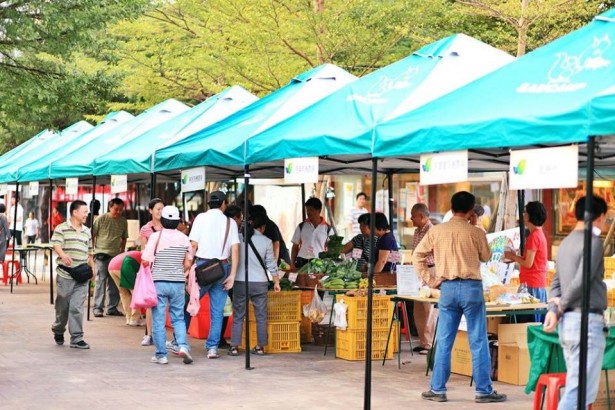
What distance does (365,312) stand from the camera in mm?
12922

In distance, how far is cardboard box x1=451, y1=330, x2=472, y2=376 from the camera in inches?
474

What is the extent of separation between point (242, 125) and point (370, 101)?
112 inches

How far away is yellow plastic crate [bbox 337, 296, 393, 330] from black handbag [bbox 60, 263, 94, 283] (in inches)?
122

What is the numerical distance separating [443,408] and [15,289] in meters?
16.6

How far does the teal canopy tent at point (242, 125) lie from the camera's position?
12.6 m

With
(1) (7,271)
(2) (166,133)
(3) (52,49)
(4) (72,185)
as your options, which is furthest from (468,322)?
(1) (7,271)

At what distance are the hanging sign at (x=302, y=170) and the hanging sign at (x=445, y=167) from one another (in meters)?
1.97

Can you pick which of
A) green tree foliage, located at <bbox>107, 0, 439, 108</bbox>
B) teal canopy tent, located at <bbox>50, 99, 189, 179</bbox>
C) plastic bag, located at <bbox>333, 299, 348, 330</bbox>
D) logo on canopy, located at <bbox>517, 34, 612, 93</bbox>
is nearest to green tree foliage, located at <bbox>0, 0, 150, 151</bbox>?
teal canopy tent, located at <bbox>50, 99, 189, 179</bbox>

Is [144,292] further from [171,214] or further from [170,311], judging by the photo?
[171,214]

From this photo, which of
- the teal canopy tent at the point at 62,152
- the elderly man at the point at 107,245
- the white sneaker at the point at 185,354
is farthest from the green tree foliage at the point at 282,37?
the white sneaker at the point at 185,354

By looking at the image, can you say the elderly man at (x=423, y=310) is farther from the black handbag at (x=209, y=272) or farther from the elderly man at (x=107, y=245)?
the elderly man at (x=107, y=245)

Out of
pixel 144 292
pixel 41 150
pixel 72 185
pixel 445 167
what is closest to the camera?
pixel 445 167

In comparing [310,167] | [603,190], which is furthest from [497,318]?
[603,190]

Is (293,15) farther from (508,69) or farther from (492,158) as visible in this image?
(508,69)
